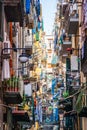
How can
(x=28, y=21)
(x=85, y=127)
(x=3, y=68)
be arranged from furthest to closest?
(x=28, y=21)
(x=85, y=127)
(x=3, y=68)

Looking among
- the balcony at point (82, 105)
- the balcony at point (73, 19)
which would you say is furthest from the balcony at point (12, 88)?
the balcony at point (73, 19)

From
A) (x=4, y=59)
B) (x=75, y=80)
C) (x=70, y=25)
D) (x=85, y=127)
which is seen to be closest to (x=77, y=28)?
(x=70, y=25)

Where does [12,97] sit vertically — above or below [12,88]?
below

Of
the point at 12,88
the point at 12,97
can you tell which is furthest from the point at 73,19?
the point at 12,88

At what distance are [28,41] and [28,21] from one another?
2.19 m

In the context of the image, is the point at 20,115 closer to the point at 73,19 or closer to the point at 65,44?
the point at 73,19

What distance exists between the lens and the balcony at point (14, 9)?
1828cm

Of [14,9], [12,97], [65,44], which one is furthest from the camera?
[65,44]

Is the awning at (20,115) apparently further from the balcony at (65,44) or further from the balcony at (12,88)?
the balcony at (65,44)

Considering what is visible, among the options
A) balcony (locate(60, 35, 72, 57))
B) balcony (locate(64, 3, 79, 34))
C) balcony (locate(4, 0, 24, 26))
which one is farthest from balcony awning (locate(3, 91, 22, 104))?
balcony (locate(60, 35, 72, 57))

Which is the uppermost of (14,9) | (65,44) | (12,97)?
(14,9)

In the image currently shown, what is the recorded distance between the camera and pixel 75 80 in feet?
91.5

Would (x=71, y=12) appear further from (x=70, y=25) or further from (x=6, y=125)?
(x=6, y=125)

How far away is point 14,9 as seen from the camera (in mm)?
19328
